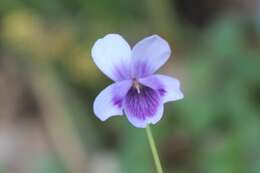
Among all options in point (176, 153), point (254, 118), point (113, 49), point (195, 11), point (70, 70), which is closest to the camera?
point (113, 49)

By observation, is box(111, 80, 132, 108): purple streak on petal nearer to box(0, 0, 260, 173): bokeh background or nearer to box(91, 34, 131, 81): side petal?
box(91, 34, 131, 81): side petal

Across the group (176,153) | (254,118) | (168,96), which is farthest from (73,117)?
(168,96)

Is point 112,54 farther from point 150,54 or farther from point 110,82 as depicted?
point 110,82

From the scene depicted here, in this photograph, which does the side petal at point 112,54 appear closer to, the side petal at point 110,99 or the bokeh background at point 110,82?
the side petal at point 110,99

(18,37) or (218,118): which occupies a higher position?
(18,37)

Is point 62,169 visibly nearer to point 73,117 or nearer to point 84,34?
point 73,117

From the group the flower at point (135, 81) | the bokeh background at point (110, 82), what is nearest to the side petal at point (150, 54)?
the flower at point (135, 81)
